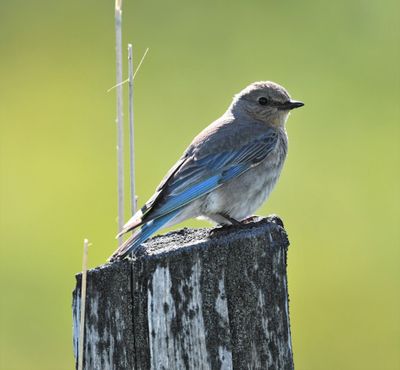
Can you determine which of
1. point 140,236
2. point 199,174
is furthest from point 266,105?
point 140,236

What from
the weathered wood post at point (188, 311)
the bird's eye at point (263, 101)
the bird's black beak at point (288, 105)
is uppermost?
the bird's eye at point (263, 101)

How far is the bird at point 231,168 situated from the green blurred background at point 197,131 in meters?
2.34

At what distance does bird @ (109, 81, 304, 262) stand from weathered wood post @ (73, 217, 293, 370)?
103 centimetres

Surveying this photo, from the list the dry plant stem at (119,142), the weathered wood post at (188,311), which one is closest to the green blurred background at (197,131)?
the dry plant stem at (119,142)

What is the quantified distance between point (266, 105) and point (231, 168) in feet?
3.18

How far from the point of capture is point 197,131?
1137 centimetres

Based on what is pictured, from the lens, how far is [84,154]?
11641 mm

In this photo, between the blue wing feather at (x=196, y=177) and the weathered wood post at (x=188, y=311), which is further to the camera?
the blue wing feather at (x=196, y=177)

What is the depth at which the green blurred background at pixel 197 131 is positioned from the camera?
386 inches

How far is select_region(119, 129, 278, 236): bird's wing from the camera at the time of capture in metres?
6.23

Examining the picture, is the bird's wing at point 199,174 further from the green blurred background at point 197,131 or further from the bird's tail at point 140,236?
the green blurred background at point 197,131
